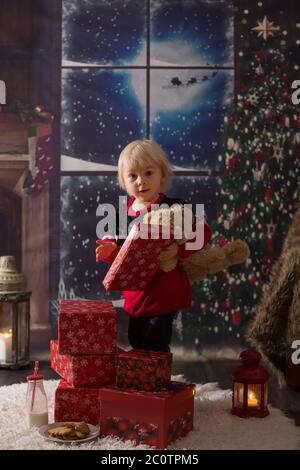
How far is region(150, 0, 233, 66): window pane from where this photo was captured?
3674 millimetres

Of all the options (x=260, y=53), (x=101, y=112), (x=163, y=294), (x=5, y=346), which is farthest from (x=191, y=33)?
(x=5, y=346)

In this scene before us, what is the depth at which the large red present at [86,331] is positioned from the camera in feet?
7.62

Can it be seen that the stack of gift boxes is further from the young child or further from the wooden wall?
the wooden wall

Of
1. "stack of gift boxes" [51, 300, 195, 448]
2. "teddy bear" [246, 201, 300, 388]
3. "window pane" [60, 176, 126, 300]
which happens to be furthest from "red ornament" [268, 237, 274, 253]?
"stack of gift boxes" [51, 300, 195, 448]

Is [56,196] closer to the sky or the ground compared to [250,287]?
closer to the sky

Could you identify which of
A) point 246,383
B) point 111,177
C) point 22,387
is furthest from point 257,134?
point 22,387

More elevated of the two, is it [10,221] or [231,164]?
[231,164]

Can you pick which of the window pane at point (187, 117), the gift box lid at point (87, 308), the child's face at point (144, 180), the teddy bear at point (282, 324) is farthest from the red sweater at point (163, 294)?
the window pane at point (187, 117)

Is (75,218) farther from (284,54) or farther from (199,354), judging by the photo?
(284,54)

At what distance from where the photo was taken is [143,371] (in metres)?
2.22

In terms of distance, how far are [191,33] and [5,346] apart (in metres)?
2.02

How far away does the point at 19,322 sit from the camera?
11.3 ft

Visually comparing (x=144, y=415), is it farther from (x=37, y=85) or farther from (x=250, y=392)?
(x=37, y=85)

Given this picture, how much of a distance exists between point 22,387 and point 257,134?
1.88 metres
